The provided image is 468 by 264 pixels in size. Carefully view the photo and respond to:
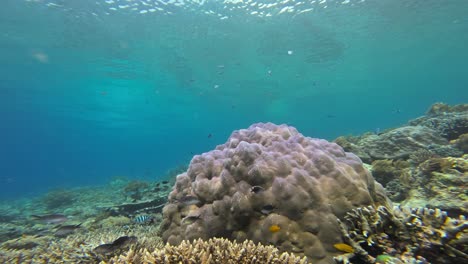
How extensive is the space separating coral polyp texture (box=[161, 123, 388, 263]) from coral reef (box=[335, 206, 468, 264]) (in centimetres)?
33

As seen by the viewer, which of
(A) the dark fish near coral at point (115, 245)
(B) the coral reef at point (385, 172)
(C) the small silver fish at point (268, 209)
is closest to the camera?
(C) the small silver fish at point (268, 209)

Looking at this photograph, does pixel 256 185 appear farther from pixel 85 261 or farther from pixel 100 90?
pixel 100 90

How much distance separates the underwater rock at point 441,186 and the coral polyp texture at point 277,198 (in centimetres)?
123

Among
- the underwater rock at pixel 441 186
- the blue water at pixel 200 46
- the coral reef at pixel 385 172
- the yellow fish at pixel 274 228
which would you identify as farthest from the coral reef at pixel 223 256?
the blue water at pixel 200 46

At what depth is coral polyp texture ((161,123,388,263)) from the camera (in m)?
3.99

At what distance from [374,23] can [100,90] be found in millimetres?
40603

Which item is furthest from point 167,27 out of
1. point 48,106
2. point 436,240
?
point 48,106

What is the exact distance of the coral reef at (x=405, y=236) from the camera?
3.07 meters

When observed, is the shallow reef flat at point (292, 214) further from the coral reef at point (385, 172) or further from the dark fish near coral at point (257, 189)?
the coral reef at point (385, 172)

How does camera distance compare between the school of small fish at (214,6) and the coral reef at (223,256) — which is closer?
the coral reef at (223,256)

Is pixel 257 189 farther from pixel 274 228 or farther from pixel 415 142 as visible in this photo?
pixel 415 142

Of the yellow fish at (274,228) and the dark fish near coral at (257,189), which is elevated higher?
the dark fish near coral at (257,189)

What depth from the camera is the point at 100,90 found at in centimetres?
4112

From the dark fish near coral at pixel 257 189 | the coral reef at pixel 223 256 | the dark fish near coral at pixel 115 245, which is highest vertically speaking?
the dark fish near coral at pixel 257 189
